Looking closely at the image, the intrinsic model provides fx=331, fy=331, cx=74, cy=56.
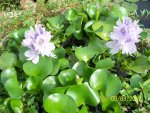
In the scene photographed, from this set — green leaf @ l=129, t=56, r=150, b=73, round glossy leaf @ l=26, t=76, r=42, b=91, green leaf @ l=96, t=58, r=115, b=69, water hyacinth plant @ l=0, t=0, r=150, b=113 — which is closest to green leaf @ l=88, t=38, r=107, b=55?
water hyacinth plant @ l=0, t=0, r=150, b=113

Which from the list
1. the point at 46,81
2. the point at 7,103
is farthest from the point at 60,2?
the point at 7,103

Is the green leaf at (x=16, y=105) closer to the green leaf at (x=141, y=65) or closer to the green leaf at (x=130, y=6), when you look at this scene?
the green leaf at (x=141, y=65)

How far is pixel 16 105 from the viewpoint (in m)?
1.96

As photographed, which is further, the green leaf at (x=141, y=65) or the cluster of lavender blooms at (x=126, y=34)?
the green leaf at (x=141, y=65)

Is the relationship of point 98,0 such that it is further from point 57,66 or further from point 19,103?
point 19,103

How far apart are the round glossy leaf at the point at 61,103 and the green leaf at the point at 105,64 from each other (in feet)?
1.29

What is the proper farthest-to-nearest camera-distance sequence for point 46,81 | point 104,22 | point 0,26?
point 0,26 → point 104,22 → point 46,81

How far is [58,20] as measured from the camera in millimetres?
2562

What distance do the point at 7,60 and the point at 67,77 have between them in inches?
19.0

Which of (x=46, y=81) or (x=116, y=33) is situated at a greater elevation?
(x=116, y=33)

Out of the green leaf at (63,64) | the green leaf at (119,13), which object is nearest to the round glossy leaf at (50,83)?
the green leaf at (63,64)

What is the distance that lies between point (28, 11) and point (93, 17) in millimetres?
593

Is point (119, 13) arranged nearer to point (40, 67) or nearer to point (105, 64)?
point (105, 64)

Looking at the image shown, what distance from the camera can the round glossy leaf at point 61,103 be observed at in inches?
71.8
